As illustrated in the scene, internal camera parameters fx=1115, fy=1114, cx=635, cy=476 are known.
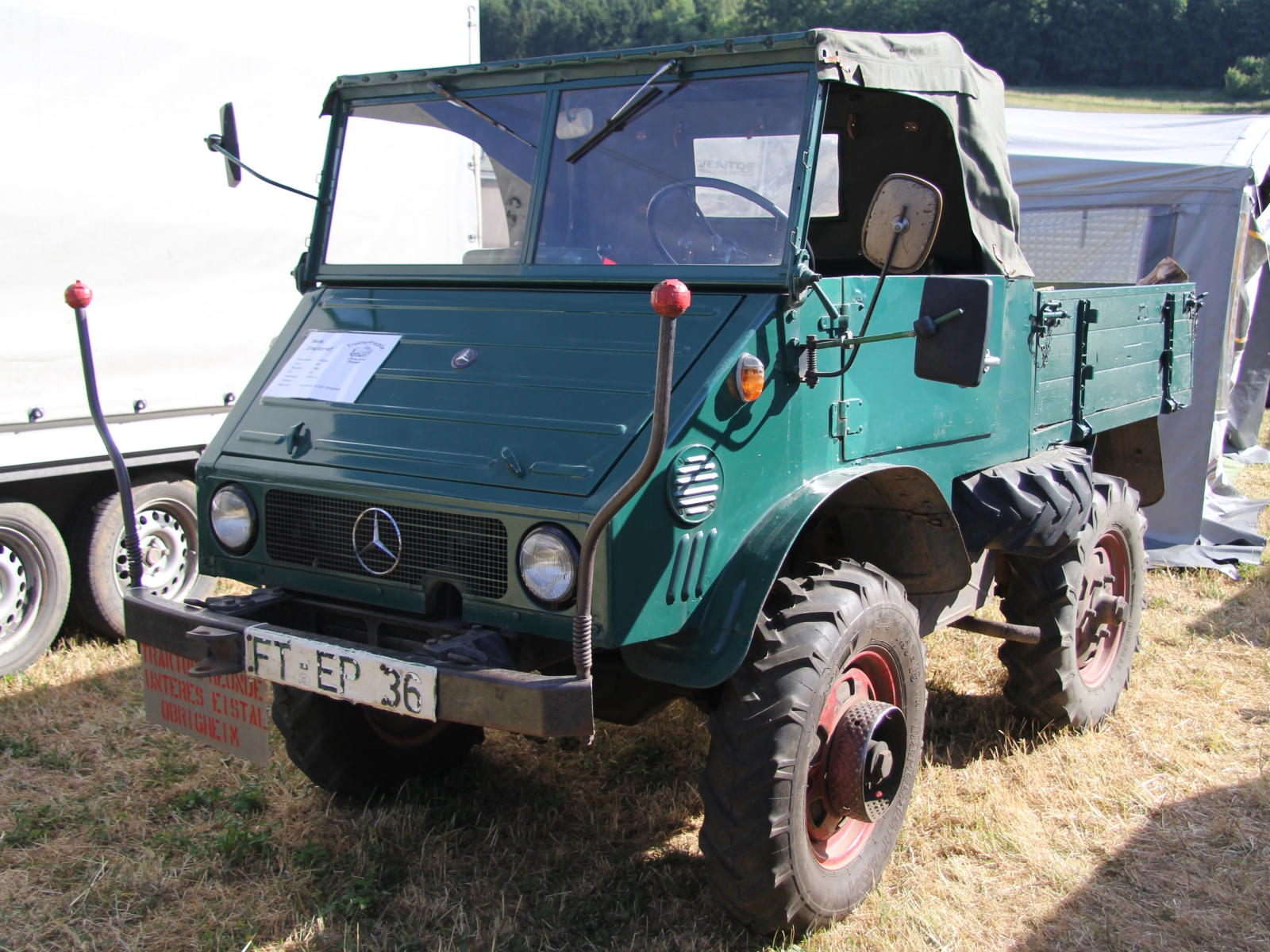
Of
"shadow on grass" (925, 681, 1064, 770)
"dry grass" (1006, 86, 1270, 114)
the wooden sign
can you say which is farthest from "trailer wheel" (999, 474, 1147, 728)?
"dry grass" (1006, 86, 1270, 114)

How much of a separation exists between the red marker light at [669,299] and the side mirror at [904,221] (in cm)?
75

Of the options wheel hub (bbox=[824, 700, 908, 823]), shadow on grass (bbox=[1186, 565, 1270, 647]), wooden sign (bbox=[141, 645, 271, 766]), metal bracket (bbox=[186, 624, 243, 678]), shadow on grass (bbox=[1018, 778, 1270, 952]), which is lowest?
shadow on grass (bbox=[1186, 565, 1270, 647])

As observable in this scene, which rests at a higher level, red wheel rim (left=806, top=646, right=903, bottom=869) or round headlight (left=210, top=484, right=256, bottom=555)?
round headlight (left=210, top=484, right=256, bottom=555)

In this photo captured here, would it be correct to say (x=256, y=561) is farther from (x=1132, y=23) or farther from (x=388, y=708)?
(x=1132, y=23)

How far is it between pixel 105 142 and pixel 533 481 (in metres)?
3.65

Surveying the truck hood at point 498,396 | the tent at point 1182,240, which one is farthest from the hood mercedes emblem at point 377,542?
the tent at point 1182,240

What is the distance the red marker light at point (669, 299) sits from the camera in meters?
2.27

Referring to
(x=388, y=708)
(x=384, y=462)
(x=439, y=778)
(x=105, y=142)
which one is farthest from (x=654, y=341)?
(x=105, y=142)

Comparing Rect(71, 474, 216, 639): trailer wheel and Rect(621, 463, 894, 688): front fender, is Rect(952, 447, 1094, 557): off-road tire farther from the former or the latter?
Rect(71, 474, 216, 639): trailer wheel

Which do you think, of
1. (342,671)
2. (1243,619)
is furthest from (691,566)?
(1243,619)

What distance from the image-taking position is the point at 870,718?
3094 millimetres

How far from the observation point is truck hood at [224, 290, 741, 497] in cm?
283

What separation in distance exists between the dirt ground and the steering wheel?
72.6 inches

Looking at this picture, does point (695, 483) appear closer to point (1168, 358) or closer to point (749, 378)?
point (749, 378)
